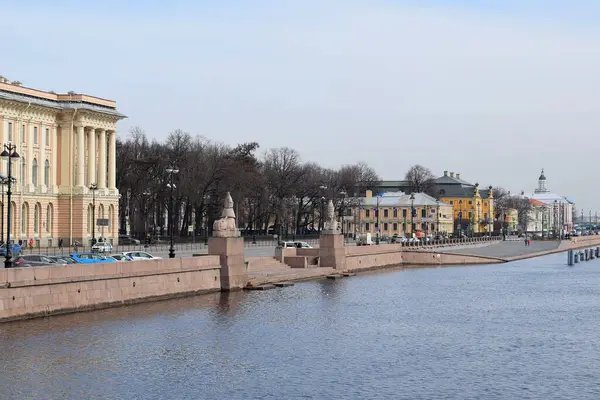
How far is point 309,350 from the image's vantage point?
34.6 metres

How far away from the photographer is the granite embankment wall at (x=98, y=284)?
37312mm

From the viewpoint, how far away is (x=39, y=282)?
1513 inches

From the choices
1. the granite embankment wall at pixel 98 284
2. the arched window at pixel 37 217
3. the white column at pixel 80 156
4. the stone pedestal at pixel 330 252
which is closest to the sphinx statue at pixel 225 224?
the granite embankment wall at pixel 98 284

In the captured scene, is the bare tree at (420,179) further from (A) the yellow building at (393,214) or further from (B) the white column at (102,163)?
(B) the white column at (102,163)

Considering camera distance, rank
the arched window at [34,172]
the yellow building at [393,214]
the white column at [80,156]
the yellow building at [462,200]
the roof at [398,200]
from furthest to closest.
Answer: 1. the yellow building at [462,200]
2. the roof at [398,200]
3. the yellow building at [393,214]
4. the white column at [80,156]
5. the arched window at [34,172]

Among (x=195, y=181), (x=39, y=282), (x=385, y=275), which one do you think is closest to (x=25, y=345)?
(x=39, y=282)

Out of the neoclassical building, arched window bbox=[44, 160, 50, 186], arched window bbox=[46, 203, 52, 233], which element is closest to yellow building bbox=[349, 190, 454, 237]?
the neoclassical building

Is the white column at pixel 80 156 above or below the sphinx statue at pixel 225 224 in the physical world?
above

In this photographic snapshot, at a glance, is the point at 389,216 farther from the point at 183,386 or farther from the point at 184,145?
the point at 183,386

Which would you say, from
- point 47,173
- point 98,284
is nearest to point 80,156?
point 47,173

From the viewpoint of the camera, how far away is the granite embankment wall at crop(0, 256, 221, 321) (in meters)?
37.3

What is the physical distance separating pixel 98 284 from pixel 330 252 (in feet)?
99.2

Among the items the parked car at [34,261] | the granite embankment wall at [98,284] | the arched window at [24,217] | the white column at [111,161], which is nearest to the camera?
the granite embankment wall at [98,284]

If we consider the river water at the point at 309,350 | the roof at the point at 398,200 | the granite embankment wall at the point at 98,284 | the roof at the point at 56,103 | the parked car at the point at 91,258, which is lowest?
the river water at the point at 309,350
